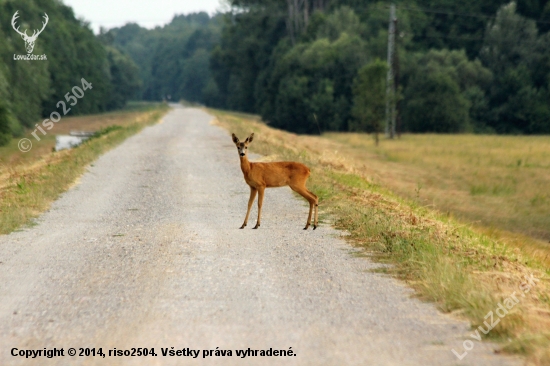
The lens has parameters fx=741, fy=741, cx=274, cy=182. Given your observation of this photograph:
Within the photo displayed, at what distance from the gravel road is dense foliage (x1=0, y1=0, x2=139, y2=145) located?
31.3 metres

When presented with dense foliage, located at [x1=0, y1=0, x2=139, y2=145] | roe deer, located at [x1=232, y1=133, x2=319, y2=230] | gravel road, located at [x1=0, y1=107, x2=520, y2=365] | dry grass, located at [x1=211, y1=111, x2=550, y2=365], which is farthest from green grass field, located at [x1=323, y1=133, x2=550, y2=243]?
dense foliage, located at [x1=0, y1=0, x2=139, y2=145]

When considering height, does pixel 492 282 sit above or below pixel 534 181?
above

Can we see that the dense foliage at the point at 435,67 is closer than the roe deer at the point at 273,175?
No

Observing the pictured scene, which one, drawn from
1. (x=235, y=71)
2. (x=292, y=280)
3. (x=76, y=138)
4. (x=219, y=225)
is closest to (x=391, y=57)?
(x=76, y=138)

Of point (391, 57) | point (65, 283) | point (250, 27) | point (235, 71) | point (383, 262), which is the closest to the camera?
point (65, 283)

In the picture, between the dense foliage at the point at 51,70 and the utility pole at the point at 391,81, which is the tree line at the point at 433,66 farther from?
the dense foliage at the point at 51,70

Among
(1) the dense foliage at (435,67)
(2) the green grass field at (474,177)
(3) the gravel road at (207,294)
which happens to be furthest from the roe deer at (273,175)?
(1) the dense foliage at (435,67)

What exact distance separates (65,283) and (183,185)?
1029cm

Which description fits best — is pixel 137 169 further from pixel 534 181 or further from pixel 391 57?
pixel 391 57

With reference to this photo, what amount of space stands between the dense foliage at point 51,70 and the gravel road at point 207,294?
103 ft

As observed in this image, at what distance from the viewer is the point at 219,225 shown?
12734 mm

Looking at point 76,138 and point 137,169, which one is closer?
point 137,169

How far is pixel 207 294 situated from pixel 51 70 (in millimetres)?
75669

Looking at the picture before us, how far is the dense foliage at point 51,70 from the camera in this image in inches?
1973
